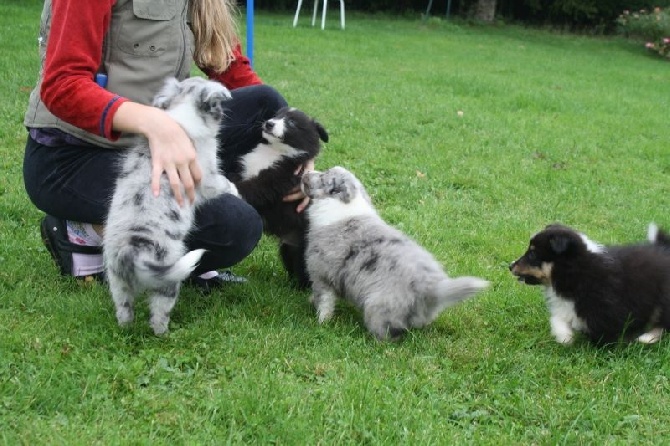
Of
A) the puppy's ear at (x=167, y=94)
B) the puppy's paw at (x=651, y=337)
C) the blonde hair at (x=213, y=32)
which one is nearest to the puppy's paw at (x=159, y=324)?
the puppy's ear at (x=167, y=94)

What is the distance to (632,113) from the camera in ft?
34.7

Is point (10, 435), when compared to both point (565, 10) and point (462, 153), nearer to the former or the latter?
point (462, 153)

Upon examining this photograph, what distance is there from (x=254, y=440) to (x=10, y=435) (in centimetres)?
85

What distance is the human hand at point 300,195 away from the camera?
4.27 meters

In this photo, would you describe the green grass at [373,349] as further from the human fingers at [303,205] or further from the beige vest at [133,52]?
the beige vest at [133,52]

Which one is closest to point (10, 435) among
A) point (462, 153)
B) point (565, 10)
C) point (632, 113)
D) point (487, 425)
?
point (487, 425)

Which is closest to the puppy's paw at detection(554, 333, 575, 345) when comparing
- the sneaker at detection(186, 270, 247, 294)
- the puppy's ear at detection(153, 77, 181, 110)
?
the sneaker at detection(186, 270, 247, 294)

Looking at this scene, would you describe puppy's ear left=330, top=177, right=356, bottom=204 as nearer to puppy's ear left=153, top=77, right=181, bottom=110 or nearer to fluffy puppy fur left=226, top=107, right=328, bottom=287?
fluffy puppy fur left=226, top=107, right=328, bottom=287

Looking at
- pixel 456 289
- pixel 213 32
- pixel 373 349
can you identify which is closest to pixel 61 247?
pixel 213 32

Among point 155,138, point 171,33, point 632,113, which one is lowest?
point 632,113

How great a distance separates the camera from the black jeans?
3.47 m

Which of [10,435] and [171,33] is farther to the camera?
[171,33]

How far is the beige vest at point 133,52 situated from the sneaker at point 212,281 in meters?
0.96

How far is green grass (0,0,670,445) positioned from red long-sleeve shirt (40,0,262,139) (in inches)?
39.5
